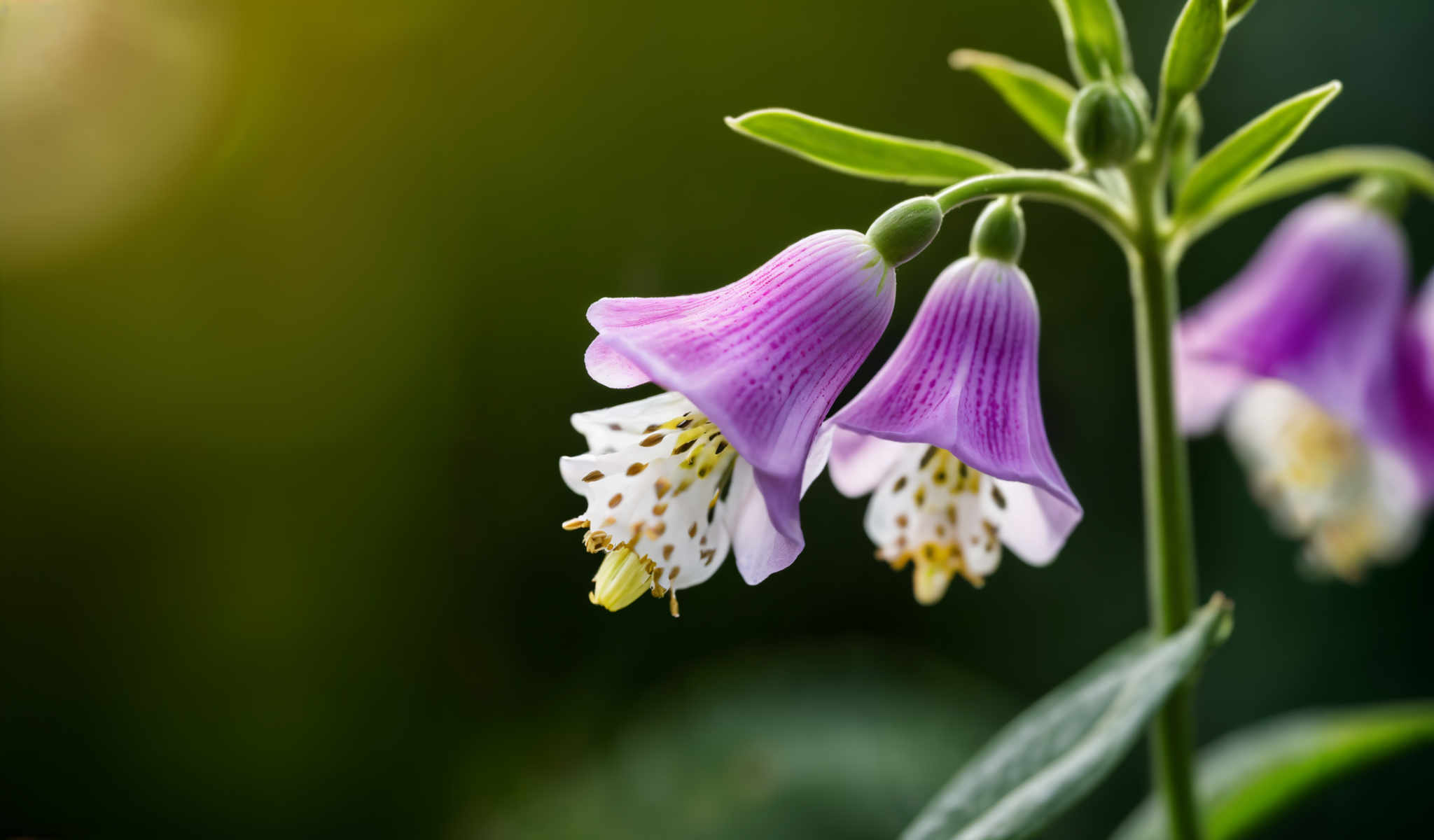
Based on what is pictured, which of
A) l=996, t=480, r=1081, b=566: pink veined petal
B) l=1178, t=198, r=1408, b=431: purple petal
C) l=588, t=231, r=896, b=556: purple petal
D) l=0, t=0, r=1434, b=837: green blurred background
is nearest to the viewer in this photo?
l=588, t=231, r=896, b=556: purple petal

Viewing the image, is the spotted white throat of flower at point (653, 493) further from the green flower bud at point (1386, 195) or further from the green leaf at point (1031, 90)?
the green flower bud at point (1386, 195)

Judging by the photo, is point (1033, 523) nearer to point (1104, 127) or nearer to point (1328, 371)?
point (1104, 127)

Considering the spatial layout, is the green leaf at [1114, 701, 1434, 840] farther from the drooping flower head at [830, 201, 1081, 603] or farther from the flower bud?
the flower bud

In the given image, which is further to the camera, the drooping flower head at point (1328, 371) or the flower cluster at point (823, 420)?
the drooping flower head at point (1328, 371)

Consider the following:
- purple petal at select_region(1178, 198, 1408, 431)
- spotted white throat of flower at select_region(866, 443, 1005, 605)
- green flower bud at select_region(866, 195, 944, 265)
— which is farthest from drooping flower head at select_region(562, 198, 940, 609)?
purple petal at select_region(1178, 198, 1408, 431)


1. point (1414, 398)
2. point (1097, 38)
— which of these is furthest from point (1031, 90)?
point (1414, 398)

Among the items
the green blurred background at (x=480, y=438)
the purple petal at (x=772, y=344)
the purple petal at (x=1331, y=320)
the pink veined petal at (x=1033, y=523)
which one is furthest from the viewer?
the green blurred background at (x=480, y=438)

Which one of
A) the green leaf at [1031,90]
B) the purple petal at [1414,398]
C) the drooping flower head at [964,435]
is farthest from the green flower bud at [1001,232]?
the purple petal at [1414,398]
